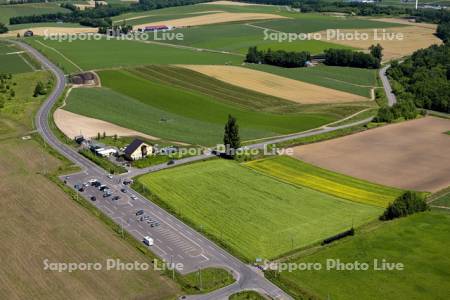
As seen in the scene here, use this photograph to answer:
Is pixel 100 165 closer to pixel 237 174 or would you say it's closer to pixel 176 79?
pixel 237 174

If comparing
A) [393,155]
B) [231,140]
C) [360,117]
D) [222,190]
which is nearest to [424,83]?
[360,117]

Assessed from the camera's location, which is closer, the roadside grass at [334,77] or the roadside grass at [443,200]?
the roadside grass at [443,200]

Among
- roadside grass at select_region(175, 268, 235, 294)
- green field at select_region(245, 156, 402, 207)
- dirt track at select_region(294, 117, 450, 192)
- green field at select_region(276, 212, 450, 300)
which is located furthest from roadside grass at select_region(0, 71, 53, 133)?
green field at select_region(276, 212, 450, 300)

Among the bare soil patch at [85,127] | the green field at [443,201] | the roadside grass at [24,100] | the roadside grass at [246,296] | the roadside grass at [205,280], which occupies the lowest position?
the roadside grass at [246,296]

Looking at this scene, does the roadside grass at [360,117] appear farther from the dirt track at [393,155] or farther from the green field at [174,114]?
the dirt track at [393,155]

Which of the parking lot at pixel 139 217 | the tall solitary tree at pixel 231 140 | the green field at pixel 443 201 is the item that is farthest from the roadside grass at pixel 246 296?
the tall solitary tree at pixel 231 140
